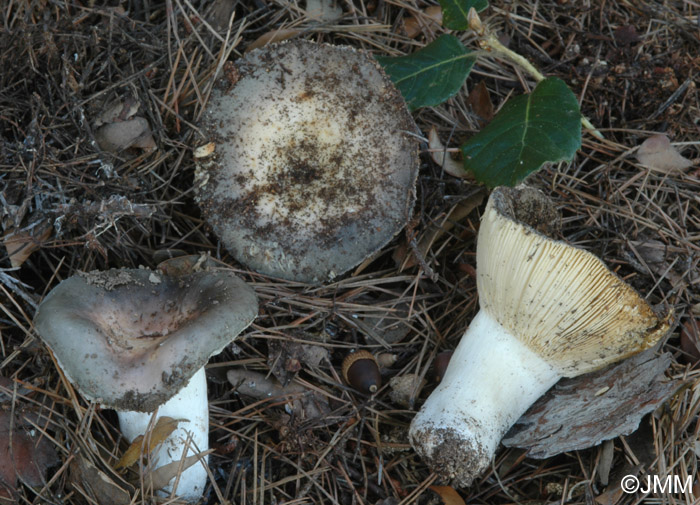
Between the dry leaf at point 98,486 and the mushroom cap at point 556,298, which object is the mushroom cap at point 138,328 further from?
the mushroom cap at point 556,298

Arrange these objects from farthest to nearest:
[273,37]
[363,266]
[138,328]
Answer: [273,37] → [363,266] → [138,328]

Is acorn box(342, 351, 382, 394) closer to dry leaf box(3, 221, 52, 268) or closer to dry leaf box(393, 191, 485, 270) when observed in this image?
dry leaf box(393, 191, 485, 270)

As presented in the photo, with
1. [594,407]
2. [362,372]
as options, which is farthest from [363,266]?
[594,407]

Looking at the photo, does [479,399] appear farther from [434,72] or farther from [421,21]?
[421,21]

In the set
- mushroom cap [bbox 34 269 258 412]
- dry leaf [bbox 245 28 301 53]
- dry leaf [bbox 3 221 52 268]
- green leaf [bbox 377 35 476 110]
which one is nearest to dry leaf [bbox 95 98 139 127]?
dry leaf [bbox 3 221 52 268]

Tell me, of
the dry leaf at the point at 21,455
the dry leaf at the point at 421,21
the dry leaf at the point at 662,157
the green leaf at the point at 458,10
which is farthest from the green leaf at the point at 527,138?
the dry leaf at the point at 21,455

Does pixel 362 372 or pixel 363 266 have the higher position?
pixel 363 266
